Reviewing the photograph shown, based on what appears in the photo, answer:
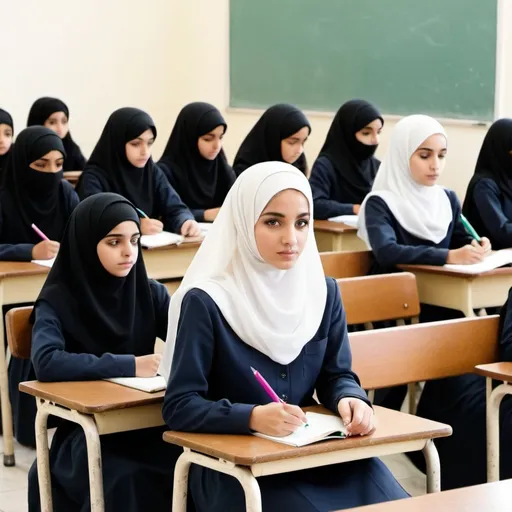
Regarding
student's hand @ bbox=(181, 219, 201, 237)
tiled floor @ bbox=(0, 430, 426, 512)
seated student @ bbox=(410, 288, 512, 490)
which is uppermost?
student's hand @ bbox=(181, 219, 201, 237)

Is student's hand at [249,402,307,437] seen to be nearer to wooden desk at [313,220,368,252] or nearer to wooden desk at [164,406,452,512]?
wooden desk at [164,406,452,512]

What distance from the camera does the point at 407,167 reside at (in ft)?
15.0

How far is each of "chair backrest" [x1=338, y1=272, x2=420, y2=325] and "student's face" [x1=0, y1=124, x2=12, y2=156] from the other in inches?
125

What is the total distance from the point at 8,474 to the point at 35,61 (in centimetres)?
468

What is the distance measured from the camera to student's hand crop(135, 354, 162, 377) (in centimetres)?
283

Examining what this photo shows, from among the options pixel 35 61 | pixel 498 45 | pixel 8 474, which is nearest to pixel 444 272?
pixel 8 474

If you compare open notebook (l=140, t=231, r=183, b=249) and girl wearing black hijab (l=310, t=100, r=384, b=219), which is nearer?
open notebook (l=140, t=231, r=183, b=249)

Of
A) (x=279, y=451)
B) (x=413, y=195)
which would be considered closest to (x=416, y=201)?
(x=413, y=195)

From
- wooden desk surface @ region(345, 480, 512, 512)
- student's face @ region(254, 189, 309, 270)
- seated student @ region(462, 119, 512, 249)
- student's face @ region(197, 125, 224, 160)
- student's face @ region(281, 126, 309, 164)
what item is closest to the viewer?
wooden desk surface @ region(345, 480, 512, 512)

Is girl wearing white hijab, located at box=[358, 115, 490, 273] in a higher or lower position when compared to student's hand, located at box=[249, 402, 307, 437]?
higher

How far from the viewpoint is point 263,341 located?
242cm

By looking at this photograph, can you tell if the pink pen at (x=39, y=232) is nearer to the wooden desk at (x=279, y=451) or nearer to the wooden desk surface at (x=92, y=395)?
the wooden desk surface at (x=92, y=395)

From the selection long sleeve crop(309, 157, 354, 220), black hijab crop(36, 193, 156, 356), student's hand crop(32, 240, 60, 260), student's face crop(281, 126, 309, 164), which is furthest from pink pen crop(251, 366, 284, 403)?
student's face crop(281, 126, 309, 164)

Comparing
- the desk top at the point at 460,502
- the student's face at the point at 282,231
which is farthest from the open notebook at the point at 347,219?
the desk top at the point at 460,502
